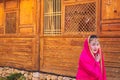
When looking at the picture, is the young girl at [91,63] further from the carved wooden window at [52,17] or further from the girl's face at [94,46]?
the carved wooden window at [52,17]

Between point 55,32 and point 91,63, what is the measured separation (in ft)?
17.2

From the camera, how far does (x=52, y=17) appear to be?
10.3 metres

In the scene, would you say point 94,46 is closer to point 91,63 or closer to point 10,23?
point 91,63

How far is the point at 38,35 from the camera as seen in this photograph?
420 inches

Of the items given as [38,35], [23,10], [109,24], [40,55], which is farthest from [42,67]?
[109,24]

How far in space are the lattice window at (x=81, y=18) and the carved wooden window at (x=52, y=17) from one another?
432 millimetres

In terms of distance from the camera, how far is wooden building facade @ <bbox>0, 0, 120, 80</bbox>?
27.0 feet

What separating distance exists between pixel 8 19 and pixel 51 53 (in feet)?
10.0

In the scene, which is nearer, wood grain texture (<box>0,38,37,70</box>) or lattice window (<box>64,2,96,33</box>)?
lattice window (<box>64,2,96,33</box>)

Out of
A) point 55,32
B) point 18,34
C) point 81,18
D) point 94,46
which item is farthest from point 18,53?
point 94,46

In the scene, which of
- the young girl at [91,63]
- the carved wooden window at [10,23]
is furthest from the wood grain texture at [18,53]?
the young girl at [91,63]

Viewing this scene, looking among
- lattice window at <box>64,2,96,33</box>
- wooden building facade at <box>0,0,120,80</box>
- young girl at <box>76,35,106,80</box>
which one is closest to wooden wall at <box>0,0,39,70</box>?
wooden building facade at <box>0,0,120,80</box>

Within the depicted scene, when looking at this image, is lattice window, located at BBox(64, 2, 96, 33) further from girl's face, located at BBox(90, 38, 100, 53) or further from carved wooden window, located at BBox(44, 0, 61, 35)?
girl's face, located at BBox(90, 38, 100, 53)

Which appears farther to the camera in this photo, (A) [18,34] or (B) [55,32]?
(A) [18,34]
